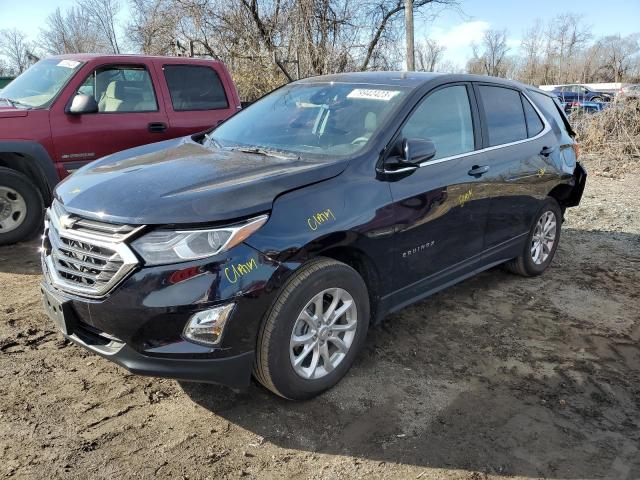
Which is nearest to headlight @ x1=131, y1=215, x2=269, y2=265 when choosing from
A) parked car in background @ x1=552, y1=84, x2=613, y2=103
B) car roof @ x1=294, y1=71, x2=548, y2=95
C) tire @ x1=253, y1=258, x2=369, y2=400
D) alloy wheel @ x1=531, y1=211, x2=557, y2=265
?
tire @ x1=253, y1=258, x2=369, y2=400

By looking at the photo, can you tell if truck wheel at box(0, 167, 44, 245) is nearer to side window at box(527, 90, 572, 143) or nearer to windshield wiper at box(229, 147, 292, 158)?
windshield wiper at box(229, 147, 292, 158)

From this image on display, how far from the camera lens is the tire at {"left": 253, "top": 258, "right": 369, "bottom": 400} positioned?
266cm

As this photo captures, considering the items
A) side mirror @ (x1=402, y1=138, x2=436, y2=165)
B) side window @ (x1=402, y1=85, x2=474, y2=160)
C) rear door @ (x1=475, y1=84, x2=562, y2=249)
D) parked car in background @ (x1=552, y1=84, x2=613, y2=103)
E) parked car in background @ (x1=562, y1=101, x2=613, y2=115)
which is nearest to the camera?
side mirror @ (x1=402, y1=138, x2=436, y2=165)

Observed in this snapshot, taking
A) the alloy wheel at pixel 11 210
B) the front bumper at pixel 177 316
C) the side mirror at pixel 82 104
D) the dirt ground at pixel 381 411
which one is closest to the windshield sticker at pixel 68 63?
the side mirror at pixel 82 104

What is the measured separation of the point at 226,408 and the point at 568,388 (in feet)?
6.72

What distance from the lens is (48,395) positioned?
116 inches

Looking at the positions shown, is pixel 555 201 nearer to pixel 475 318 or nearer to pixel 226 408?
pixel 475 318

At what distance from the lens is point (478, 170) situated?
3865 millimetres

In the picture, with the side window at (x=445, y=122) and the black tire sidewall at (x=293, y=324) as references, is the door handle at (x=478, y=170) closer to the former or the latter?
the side window at (x=445, y=122)

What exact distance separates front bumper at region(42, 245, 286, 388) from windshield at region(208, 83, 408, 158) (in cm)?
107

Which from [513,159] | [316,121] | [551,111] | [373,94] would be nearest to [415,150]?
[373,94]

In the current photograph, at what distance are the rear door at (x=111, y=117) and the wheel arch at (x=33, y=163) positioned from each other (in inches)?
5.8

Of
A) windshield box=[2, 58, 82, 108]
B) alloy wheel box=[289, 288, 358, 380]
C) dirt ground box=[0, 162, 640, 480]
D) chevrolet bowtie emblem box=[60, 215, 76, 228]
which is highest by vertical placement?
windshield box=[2, 58, 82, 108]

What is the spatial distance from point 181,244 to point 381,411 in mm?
1419
